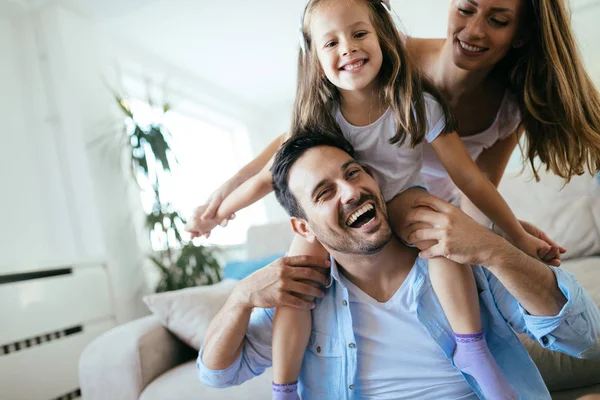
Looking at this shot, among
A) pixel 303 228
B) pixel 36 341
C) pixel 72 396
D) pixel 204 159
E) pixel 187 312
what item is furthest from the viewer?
pixel 204 159

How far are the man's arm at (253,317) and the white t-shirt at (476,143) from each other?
44 centimetres

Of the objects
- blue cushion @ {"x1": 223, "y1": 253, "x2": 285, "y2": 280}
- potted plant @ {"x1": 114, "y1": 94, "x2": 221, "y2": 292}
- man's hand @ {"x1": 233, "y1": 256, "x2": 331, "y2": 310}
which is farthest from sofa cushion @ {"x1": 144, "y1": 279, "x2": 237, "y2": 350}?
potted plant @ {"x1": 114, "y1": 94, "x2": 221, "y2": 292}

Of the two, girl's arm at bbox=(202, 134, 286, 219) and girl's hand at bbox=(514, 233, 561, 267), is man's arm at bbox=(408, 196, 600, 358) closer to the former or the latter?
girl's hand at bbox=(514, 233, 561, 267)

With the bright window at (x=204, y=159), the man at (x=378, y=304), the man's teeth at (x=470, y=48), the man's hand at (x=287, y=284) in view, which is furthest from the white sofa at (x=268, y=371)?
the bright window at (x=204, y=159)

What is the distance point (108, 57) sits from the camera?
4094 mm

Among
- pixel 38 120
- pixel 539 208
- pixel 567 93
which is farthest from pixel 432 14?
pixel 567 93

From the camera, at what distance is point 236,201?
144 centimetres

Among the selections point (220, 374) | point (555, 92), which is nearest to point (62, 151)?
point (220, 374)

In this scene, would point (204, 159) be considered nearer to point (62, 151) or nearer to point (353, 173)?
point (62, 151)

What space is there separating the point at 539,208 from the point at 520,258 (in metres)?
1.56

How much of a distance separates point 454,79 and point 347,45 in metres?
0.39

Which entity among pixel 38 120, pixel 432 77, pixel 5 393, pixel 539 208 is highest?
pixel 38 120

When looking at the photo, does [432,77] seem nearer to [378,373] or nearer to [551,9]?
[551,9]

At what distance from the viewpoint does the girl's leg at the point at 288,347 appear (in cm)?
125
